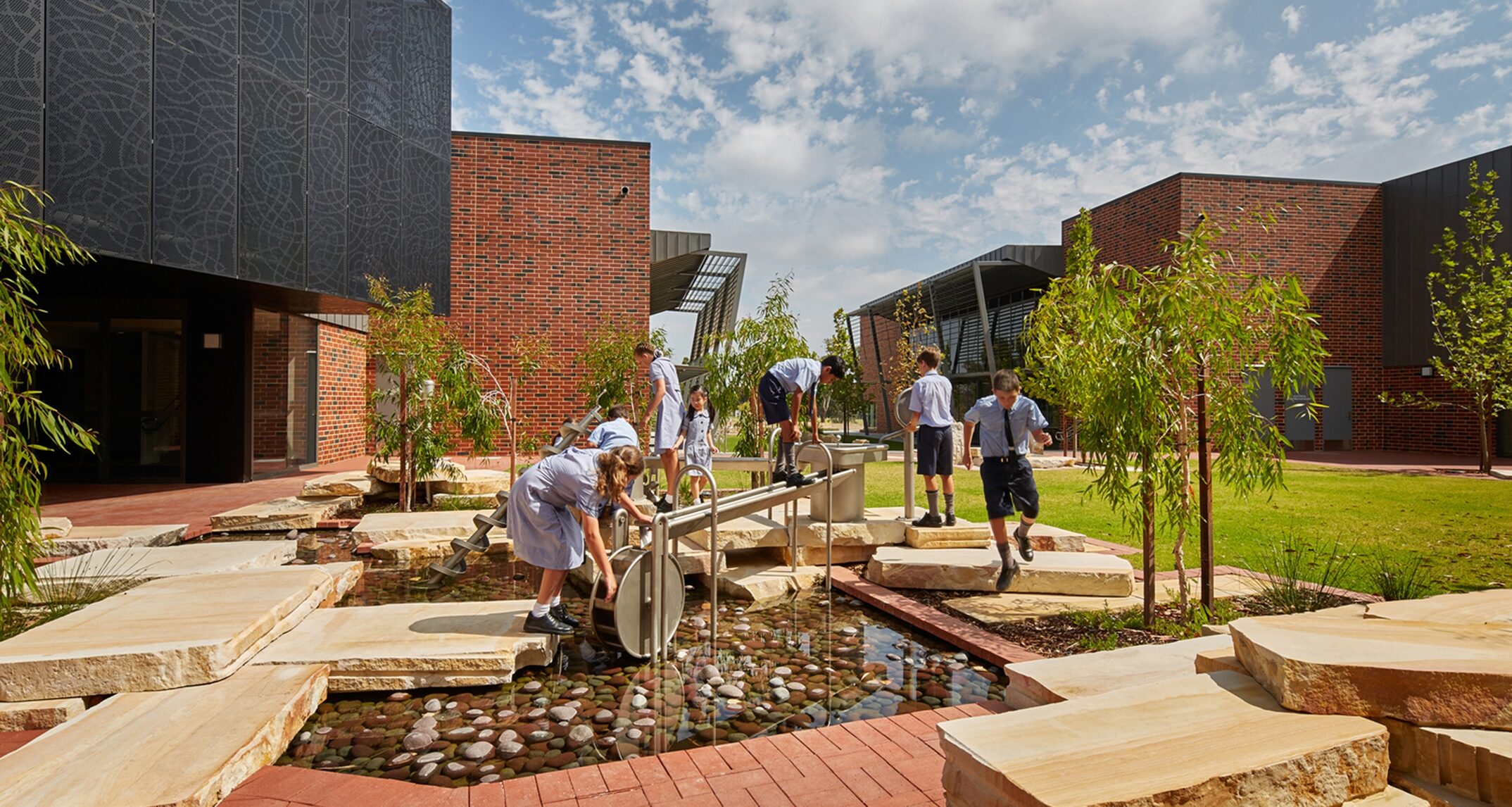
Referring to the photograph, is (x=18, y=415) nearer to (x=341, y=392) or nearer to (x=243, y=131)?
(x=243, y=131)

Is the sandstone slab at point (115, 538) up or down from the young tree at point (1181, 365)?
down

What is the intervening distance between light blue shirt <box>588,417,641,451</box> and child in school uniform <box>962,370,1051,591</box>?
8.53 feet

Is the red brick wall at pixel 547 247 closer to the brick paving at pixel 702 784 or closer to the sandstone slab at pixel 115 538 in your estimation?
the sandstone slab at pixel 115 538

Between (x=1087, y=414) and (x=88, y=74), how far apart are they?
11158 mm

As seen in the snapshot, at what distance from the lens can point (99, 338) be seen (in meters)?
13.3

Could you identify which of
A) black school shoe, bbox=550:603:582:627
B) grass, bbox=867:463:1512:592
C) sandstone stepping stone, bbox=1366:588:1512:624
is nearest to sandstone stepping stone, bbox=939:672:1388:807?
sandstone stepping stone, bbox=1366:588:1512:624

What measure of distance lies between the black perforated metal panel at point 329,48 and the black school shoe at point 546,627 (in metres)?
10.7

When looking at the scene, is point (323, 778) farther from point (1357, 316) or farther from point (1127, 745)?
point (1357, 316)

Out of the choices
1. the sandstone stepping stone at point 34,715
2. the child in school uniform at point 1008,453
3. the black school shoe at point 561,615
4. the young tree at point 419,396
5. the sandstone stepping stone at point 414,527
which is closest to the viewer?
the sandstone stepping stone at point 34,715

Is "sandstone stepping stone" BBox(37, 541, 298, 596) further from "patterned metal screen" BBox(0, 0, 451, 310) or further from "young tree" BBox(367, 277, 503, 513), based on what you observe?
"patterned metal screen" BBox(0, 0, 451, 310)

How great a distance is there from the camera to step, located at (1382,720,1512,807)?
216 centimetres

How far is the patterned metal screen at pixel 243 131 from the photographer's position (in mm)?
8672

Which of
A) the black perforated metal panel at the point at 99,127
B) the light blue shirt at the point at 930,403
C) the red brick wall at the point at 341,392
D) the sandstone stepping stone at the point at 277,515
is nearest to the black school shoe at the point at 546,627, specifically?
the light blue shirt at the point at 930,403

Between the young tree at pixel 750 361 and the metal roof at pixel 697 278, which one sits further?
the metal roof at pixel 697 278
